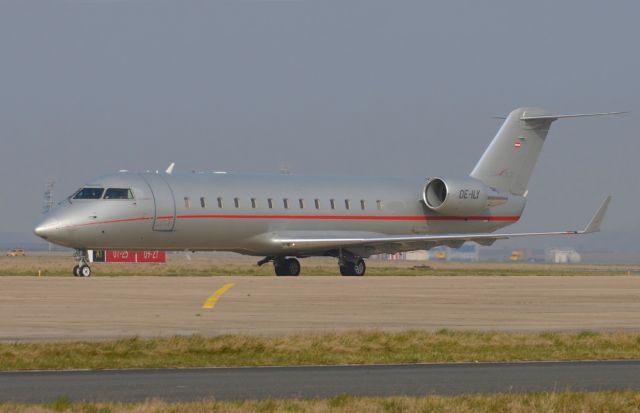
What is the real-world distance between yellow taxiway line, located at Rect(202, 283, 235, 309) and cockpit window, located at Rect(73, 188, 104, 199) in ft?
34.5

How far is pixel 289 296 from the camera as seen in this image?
3322 cm

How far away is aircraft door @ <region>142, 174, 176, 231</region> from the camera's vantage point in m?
47.6

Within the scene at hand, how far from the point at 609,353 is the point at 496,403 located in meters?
6.97

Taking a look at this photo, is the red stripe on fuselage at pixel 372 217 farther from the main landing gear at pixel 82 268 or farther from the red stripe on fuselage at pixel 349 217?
the main landing gear at pixel 82 268

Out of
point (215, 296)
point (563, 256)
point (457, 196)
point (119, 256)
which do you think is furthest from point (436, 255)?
point (215, 296)

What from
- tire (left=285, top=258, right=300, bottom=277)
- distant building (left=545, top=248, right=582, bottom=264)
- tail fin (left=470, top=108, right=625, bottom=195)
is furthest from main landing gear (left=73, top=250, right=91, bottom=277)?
distant building (left=545, top=248, right=582, bottom=264)

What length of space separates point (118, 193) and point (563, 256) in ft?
407

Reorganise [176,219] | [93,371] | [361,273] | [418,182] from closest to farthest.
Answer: [93,371], [176,219], [361,273], [418,182]

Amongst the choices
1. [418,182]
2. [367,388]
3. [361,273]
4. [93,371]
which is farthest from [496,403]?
[418,182]

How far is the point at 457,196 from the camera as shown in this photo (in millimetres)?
55812

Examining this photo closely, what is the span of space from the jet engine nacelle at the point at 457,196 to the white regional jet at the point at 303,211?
54 mm

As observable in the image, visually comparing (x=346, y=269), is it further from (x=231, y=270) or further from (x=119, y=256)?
(x=119, y=256)

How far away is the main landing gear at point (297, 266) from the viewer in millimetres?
53531

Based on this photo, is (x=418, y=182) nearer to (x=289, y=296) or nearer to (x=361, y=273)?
(x=361, y=273)
